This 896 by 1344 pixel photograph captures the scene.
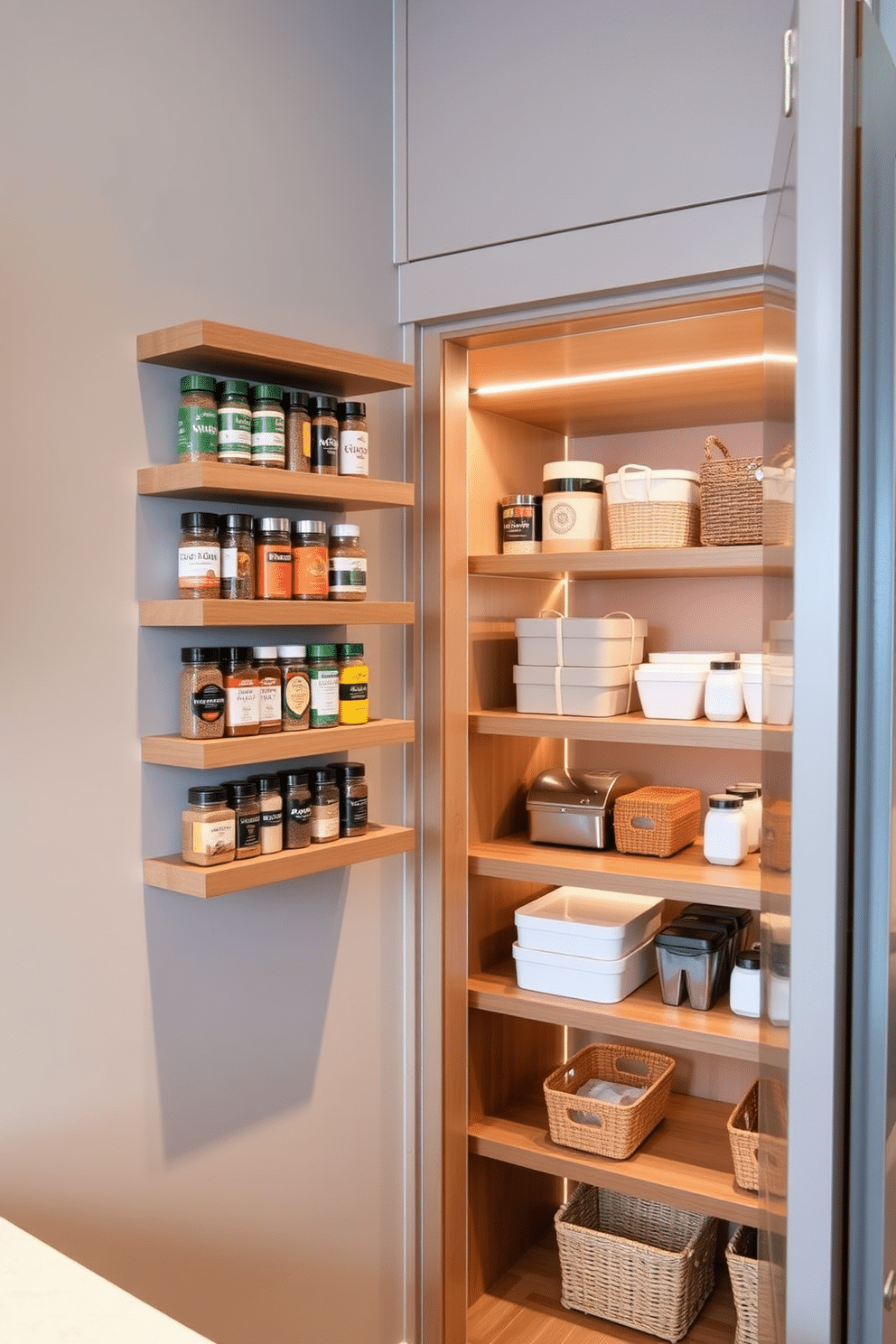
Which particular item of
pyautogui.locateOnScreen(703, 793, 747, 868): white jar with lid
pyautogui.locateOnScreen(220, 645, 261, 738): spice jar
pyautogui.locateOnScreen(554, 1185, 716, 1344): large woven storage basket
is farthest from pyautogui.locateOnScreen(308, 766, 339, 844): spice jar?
pyautogui.locateOnScreen(554, 1185, 716, 1344): large woven storage basket

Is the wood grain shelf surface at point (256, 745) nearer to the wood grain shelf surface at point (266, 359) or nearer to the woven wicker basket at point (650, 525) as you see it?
the wood grain shelf surface at point (266, 359)

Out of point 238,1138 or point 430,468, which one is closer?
point 238,1138

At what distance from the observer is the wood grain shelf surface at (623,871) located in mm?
1866

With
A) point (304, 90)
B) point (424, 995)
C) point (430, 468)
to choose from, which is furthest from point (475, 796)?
point (304, 90)

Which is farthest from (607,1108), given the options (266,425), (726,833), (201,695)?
(266,425)

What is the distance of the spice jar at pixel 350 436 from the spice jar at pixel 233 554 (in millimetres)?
202

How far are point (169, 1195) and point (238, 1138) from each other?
14 centimetres

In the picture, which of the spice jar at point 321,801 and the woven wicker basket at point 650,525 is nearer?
the spice jar at point 321,801

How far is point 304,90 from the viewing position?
1760mm

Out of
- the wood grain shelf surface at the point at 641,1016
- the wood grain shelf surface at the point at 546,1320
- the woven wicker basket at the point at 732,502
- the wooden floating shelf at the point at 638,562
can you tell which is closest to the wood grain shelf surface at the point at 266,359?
the wooden floating shelf at the point at 638,562

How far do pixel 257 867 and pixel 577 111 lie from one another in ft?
4.15

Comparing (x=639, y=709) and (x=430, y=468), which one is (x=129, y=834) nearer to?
(x=430, y=468)

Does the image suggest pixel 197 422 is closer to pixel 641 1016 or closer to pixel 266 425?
pixel 266 425

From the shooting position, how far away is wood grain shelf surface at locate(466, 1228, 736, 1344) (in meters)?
2.10
